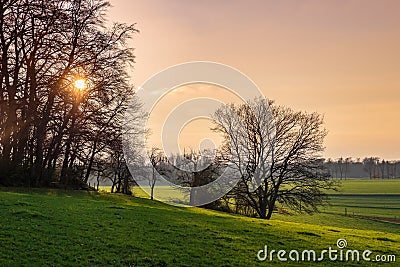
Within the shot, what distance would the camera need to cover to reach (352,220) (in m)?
51.6

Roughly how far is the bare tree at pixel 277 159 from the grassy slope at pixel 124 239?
662 inches

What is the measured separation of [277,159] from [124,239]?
1039 inches

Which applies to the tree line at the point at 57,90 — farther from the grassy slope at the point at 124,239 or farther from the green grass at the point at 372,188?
the green grass at the point at 372,188

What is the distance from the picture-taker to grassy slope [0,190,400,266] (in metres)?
11.4

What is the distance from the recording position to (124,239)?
13672 millimetres

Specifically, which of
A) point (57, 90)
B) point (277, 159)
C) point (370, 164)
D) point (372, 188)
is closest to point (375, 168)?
point (370, 164)

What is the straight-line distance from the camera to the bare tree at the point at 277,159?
1473 inches

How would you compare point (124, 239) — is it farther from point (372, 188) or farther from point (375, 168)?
point (375, 168)

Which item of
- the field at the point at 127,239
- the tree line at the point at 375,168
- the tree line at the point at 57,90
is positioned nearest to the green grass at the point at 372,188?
the tree line at the point at 375,168

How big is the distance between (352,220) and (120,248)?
1756 inches

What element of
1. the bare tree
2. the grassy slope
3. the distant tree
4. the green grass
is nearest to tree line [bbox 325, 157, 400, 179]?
the distant tree

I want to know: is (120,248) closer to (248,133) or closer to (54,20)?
(54,20)

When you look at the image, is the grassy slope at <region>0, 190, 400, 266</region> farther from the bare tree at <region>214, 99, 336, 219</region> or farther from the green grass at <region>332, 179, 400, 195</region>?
the green grass at <region>332, 179, 400, 195</region>

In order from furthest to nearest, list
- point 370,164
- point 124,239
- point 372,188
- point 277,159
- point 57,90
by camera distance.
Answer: point 370,164
point 372,188
point 277,159
point 57,90
point 124,239
